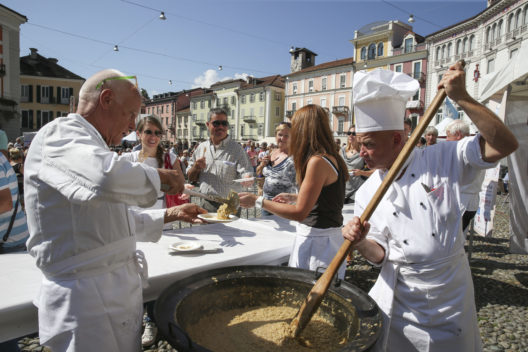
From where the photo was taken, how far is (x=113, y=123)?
1347 millimetres

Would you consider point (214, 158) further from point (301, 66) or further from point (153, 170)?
point (301, 66)

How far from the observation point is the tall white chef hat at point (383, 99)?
1549mm

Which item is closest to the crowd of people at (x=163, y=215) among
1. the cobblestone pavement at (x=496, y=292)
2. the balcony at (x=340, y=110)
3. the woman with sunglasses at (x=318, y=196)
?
the woman with sunglasses at (x=318, y=196)

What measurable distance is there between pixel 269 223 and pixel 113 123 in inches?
88.9

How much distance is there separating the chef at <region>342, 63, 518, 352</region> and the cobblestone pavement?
2057 millimetres

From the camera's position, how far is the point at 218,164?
4.21 meters

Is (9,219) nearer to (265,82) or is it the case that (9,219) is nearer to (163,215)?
(163,215)

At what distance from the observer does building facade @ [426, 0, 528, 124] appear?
2264 cm

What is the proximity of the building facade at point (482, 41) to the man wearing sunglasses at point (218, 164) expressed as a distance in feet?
74.1

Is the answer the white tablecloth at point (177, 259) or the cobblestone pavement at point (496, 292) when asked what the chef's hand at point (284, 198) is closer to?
the white tablecloth at point (177, 259)

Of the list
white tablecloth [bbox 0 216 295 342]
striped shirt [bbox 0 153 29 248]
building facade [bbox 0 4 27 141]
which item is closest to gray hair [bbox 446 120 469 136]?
white tablecloth [bbox 0 216 295 342]

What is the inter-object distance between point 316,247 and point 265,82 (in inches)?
1900

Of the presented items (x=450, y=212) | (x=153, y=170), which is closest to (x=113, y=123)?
(x=153, y=170)

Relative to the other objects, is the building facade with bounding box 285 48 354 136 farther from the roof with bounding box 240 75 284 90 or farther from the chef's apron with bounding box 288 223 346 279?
the chef's apron with bounding box 288 223 346 279
